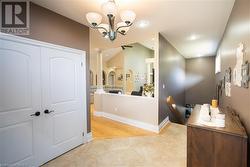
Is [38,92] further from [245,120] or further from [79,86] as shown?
[245,120]

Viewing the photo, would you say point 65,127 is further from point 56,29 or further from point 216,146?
point 216,146

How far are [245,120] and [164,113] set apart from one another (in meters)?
2.56

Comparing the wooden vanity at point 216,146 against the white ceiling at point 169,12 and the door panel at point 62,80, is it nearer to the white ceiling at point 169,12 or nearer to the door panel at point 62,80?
the white ceiling at point 169,12

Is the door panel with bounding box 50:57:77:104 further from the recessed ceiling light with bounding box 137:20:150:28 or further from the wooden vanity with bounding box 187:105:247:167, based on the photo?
the wooden vanity with bounding box 187:105:247:167

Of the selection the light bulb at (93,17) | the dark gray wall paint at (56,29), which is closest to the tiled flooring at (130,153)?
the dark gray wall paint at (56,29)

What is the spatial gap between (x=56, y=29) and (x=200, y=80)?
7063mm

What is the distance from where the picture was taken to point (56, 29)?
2.46 m

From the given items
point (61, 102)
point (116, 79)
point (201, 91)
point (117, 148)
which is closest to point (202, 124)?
point (117, 148)

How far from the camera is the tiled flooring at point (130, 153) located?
2275mm

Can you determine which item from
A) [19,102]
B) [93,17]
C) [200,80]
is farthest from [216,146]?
[200,80]

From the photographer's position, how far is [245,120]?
159 centimetres

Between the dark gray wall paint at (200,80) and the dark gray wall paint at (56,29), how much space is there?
626 cm

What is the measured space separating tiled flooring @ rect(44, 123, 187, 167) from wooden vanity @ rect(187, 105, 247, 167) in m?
0.94

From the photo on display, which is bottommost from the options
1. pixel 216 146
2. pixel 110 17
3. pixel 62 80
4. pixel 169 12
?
pixel 216 146
